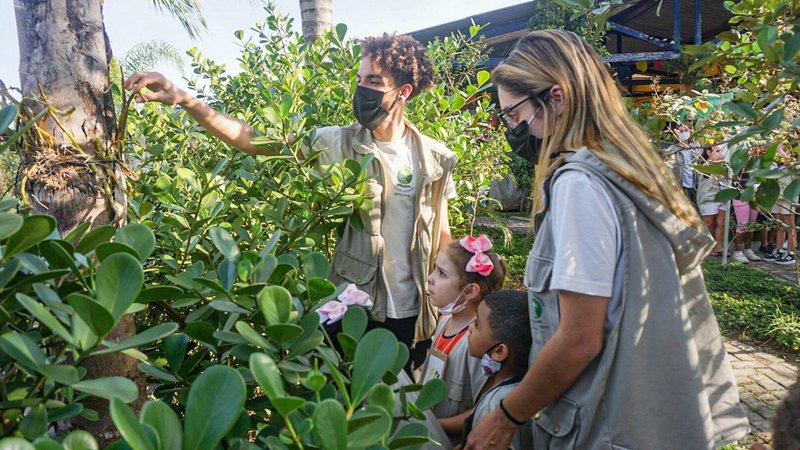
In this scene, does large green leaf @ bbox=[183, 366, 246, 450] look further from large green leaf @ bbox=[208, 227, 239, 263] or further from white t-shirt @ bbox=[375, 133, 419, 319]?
white t-shirt @ bbox=[375, 133, 419, 319]

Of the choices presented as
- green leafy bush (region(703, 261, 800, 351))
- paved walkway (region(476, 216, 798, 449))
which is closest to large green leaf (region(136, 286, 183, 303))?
paved walkway (region(476, 216, 798, 449))

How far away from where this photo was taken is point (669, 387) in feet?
5.14

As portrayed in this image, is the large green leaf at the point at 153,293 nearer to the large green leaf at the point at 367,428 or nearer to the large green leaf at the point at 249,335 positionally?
the large green leaf at the point at 249,335

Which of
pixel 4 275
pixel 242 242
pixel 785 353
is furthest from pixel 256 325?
pixel 785 353

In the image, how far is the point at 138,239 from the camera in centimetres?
88

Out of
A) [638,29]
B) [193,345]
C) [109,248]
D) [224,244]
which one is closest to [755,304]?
[193,345]

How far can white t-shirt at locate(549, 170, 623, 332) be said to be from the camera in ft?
4.97

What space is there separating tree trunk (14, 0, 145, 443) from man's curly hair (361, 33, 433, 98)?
158 centimetres

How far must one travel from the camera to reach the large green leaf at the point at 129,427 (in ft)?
1.91

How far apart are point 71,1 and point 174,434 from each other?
1.15 metres

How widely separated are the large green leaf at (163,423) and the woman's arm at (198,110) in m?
1.34

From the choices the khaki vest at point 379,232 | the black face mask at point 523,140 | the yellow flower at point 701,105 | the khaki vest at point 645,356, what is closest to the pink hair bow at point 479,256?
the khaki vest at point 379,232

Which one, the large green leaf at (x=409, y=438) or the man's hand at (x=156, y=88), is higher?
the man's hand at (x=156, y=88)

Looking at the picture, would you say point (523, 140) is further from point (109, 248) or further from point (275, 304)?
point (109, 248)
